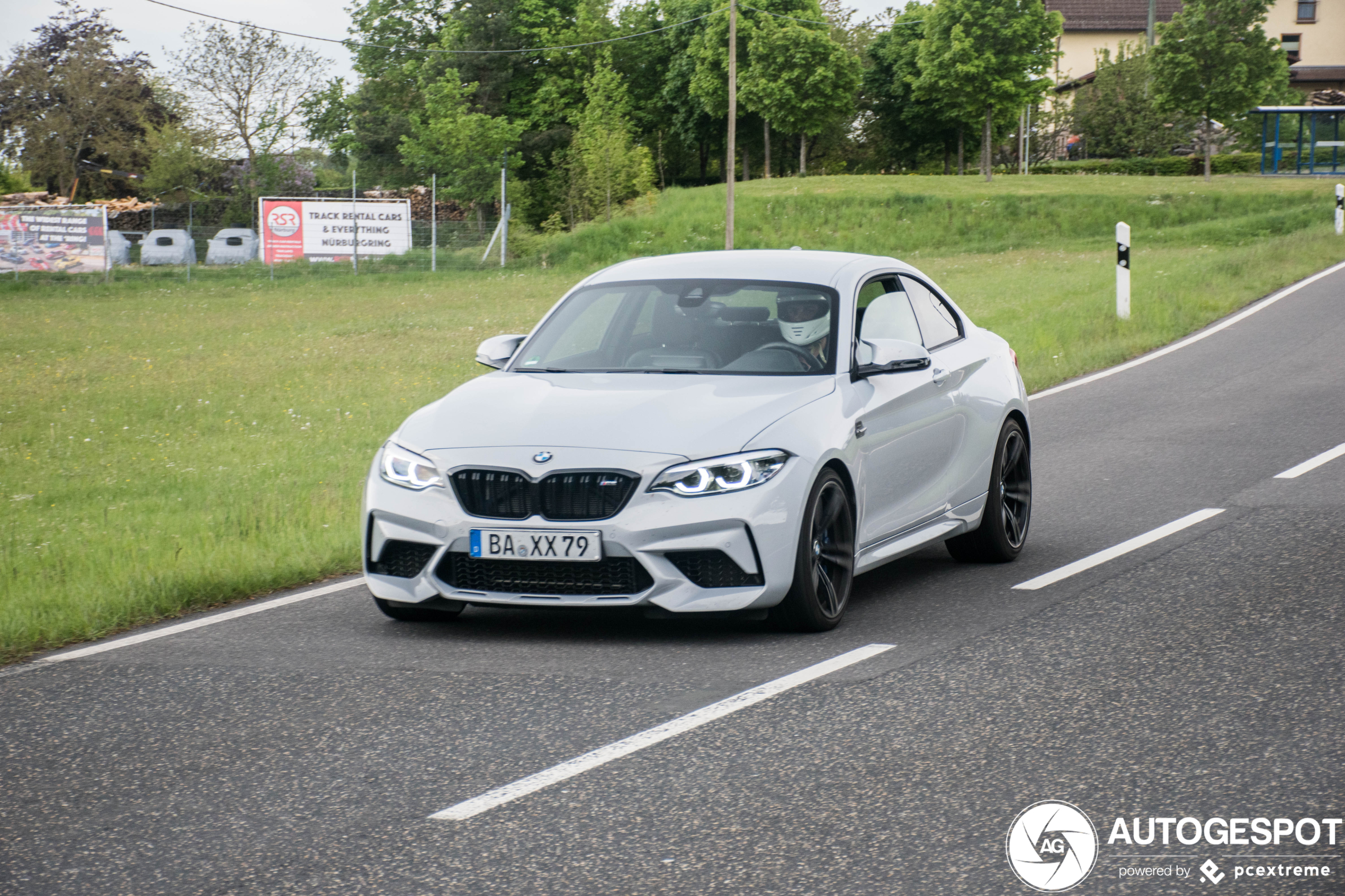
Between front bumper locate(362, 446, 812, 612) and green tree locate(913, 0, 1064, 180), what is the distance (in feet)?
192

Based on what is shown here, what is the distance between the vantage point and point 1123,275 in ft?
65.7

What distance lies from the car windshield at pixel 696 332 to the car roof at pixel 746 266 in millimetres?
62

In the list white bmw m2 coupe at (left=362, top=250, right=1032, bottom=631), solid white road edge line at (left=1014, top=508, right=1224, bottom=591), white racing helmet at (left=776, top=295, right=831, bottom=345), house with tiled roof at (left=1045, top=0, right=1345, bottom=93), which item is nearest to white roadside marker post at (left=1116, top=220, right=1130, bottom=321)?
solid white road edge line at (left=1014, top=508, right=1224, bottom=591)

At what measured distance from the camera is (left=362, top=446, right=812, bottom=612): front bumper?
5.84 meters

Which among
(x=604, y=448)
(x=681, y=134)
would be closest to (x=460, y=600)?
(x=604, y=448)

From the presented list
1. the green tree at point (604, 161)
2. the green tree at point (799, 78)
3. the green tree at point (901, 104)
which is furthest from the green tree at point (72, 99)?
the green tree at point (901, 104)

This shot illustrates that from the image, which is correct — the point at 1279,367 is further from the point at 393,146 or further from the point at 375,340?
the point at 393,146

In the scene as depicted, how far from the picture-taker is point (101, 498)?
10969mm

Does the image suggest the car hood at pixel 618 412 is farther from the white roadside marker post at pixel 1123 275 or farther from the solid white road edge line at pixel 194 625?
the white roadside marker post at pixel 1123 275

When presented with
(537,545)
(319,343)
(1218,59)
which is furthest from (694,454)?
(1218,59)

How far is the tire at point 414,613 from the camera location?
6.46 meters

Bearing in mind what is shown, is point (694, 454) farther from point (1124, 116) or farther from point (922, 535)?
point (1124, 116)

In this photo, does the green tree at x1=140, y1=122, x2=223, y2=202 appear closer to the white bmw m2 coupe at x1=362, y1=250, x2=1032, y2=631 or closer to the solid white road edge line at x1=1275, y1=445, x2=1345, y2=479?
the solid white road edge line at x1=1275, y1=445, x2=1345, y2=479

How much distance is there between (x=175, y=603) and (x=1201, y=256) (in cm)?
2926
